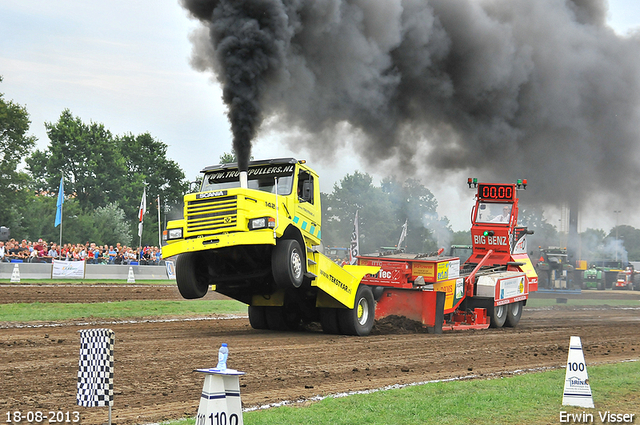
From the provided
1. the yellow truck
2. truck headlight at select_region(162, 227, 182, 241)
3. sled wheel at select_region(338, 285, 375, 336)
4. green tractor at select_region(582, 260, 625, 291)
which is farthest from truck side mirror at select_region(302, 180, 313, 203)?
green tractor at select_region(582, 260, 625, 291)

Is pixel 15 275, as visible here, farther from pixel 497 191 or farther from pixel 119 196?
pixel 119 196

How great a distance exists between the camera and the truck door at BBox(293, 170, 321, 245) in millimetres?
12523

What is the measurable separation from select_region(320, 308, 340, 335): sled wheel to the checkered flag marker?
8.70 m

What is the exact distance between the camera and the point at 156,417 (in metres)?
6.31

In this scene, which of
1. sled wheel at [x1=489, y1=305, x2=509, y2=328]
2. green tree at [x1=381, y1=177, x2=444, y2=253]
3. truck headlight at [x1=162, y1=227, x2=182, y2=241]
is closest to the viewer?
truck headlight at [x1=162, y1=227, x2=182, y2=241]

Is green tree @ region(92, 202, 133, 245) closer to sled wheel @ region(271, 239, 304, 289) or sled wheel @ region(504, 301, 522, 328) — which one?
sled wheel @ region(504, 301, 522, 328)

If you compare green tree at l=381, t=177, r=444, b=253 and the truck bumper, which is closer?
the truck bumper

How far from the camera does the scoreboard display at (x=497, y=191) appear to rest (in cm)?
1866

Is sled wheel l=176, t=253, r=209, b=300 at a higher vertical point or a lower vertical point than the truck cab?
lower

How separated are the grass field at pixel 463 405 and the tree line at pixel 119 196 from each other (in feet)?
104

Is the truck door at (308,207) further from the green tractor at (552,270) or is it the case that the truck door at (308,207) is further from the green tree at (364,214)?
the green tree at (364,214)

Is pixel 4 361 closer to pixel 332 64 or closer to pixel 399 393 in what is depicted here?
pixel 399 393

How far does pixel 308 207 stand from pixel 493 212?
7818 millimetres

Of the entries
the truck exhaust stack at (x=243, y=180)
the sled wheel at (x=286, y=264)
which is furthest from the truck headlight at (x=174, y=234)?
the sled wheel at (x=286, y=264)
